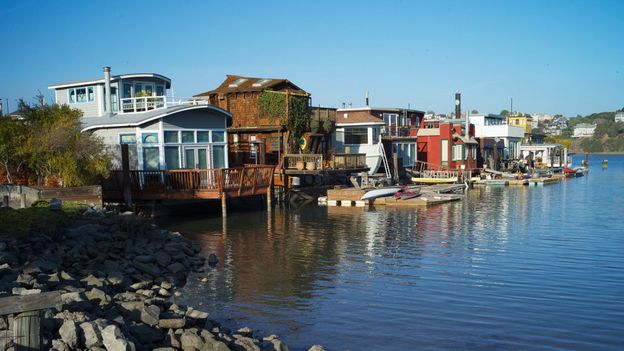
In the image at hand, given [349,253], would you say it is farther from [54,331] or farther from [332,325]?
[54,331]

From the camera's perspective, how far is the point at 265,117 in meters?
36.3

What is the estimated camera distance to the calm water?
35.0ft

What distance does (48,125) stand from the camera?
22.5 meters

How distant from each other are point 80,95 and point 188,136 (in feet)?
31.2

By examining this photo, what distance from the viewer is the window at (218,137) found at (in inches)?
1129

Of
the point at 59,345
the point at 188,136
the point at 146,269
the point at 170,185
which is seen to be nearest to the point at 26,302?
the point at 59,345

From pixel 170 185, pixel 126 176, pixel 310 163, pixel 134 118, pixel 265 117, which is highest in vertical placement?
pixel 265 117

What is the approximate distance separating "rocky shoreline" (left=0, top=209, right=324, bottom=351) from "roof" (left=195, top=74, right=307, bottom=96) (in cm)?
1950

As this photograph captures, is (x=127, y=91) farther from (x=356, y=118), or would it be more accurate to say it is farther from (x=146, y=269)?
(x=146, y=269)

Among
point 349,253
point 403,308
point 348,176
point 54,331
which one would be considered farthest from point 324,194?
point 54,331

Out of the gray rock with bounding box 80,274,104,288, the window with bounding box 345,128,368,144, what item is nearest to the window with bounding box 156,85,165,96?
the window with bounding box 345,128,368,144

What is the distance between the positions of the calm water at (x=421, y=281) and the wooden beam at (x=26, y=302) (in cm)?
509

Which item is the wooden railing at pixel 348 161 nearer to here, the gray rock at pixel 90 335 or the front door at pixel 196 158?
the front door at pixel 196 158

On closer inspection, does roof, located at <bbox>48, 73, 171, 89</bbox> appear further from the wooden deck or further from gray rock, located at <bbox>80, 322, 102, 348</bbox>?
gray rock, located at <bbox>80, 322, 102, 348</bbox>
